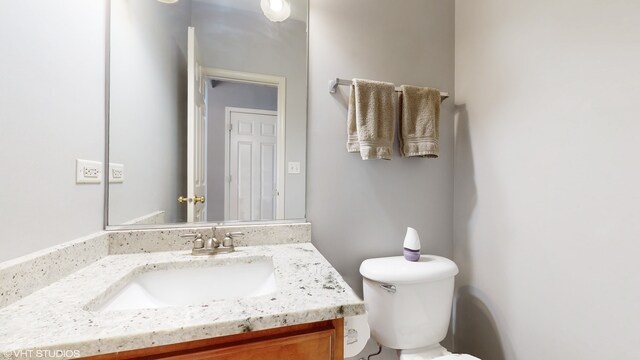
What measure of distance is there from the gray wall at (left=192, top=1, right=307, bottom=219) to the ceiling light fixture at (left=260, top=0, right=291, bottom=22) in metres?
0.02

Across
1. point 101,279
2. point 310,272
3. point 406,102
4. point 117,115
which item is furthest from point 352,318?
point 117,115

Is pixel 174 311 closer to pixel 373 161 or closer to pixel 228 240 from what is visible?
pixel 228 240

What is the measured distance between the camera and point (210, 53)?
109 centimetres

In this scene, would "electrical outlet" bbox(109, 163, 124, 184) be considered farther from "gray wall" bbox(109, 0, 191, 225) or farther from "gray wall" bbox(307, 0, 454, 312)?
"gray wall" bbox(307, 0, 454, 312)

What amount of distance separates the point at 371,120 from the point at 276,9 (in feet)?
2.22

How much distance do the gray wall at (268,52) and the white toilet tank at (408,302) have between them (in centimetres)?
45

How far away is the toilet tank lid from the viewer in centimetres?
101

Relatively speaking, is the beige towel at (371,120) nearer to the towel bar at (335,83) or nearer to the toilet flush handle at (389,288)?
the towel bar at (335,83)

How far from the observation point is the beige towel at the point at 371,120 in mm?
1114

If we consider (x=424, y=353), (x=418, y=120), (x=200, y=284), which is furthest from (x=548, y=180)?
(x=200, y=284)

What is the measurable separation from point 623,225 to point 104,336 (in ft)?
4.36

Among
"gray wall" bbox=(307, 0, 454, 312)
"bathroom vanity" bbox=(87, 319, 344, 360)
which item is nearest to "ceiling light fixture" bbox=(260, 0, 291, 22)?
"gray wall" bbox=(307, 0, 454, 312)

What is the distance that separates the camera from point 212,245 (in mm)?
925

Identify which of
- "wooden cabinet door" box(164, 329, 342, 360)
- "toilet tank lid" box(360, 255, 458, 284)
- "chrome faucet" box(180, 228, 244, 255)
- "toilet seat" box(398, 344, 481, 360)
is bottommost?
"toilet seat" box(398, 344, 481, 360)
